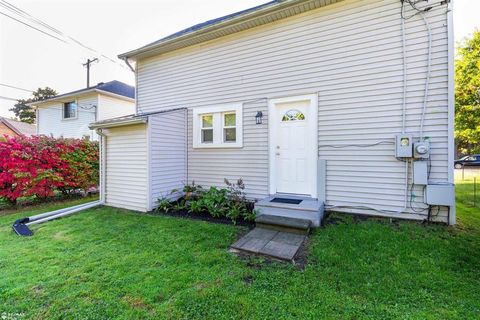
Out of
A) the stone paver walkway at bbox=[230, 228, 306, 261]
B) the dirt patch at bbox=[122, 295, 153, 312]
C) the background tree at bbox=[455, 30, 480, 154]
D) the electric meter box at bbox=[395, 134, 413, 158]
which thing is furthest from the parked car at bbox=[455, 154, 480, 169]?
the dirt patch at bbox=[122, 295, 153, 312]

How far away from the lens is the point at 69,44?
8.74 metres

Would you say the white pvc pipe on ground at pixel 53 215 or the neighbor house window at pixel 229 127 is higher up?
the neighbor house window at pixel 229 127

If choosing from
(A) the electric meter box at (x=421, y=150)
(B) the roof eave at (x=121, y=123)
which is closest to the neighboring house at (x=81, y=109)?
(B) the roof eave at (x=121, y=123)

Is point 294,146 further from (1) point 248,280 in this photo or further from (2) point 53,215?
(2) point 53,215

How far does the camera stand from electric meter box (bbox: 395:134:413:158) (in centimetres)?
396

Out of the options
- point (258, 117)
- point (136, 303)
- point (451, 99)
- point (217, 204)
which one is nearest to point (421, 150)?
point (451, 99)

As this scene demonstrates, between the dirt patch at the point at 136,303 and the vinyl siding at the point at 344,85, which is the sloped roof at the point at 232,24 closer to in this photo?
the vinyl siding at the point at 344,85

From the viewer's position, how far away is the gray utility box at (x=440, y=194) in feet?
12.2

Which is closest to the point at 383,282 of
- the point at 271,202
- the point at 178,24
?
the point at 271,202

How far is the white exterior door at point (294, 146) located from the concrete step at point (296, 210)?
68cm

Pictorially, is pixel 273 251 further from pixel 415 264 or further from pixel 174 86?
pixel 174 86

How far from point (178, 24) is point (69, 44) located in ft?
14.7

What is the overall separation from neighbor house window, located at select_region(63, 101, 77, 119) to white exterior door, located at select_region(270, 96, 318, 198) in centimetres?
1405

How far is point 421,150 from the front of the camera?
3.85 m
